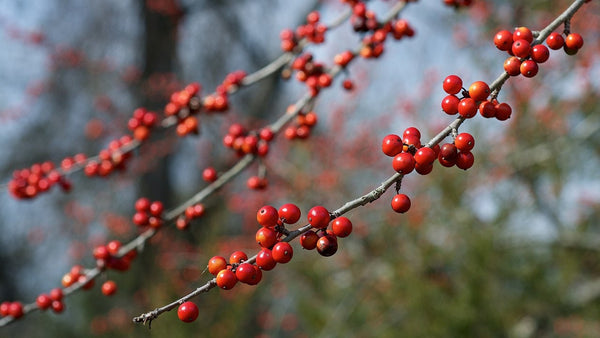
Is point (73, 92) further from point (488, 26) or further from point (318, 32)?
point (318, 32)

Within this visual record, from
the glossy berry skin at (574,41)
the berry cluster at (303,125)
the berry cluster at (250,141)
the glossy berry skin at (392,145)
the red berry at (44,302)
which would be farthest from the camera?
the berry cluster at (303,125)

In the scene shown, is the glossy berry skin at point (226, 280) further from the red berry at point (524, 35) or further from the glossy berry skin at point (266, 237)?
the red berry at point (524, 35)

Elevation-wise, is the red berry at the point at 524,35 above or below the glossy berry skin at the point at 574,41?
above

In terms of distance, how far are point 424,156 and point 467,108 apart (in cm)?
15

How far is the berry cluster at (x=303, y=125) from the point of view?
1.87m

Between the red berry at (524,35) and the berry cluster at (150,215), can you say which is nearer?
the red berry at (524,35)

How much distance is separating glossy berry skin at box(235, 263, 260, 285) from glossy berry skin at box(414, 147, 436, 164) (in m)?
0.39

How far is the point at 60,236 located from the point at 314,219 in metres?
9.39

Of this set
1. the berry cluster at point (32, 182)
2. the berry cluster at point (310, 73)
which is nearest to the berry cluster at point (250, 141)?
the berry cluster at point (310, 73)

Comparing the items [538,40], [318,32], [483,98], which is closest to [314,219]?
[483,98]

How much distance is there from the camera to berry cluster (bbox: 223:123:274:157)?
1.73 m

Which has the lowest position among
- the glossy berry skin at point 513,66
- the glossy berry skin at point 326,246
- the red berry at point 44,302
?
the glossy berry skin at point 326,246

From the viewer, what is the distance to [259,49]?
358 inches

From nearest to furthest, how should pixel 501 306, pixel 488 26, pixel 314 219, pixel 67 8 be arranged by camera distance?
pixel 314 219, pixel 501 306, pixel 488 26, pixel 67 8
